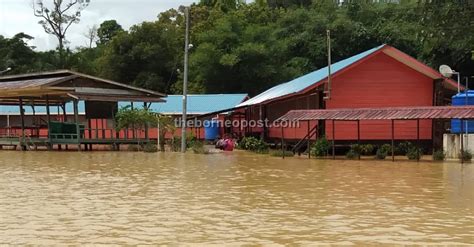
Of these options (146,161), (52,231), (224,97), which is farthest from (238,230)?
(224,97)

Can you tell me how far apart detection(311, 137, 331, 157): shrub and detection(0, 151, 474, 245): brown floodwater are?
15.8ft

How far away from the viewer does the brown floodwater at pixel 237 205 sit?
757 centimetres

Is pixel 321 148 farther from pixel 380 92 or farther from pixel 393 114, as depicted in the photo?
pixel 380 92

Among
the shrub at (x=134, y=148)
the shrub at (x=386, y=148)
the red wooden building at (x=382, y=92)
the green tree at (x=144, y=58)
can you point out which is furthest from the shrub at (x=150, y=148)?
the green tree at (x=144, y=58)

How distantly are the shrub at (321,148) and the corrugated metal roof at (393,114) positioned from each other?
1.08 meters

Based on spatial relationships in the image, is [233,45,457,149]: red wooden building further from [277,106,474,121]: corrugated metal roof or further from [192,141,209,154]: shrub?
[192,141,209,154]: shrub

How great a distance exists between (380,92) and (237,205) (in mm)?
16510

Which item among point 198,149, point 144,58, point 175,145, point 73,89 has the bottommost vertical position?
point 198,149

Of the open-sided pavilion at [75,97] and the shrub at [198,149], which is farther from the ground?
the open-sided pavilion at [75,97]

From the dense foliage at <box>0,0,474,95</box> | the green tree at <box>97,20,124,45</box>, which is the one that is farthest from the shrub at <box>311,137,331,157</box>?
the green tree at <box>97,20,124,45</box>

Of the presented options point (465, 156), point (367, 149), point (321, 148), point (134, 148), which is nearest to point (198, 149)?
point (134, 148)

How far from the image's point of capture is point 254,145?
92.8ft

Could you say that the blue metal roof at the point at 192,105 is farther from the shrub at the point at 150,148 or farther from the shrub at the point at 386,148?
the shrub at the point at 386,148

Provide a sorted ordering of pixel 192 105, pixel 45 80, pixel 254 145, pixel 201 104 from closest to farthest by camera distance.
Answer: pixel 254 145
pixel 45 80
pixel 192 105
pixel 201 104
